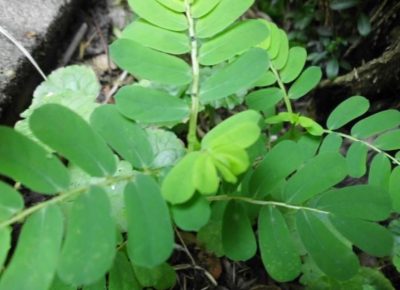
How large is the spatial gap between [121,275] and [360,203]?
67cm

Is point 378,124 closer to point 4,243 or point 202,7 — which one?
point 202,7

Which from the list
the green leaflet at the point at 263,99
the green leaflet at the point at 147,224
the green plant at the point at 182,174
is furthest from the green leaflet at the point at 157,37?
the green leaflet at the point at 147,224

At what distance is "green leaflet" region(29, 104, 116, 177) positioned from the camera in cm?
85

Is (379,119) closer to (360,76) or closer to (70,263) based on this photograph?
(360,76)

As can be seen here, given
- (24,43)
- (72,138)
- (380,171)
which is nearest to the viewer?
(72,138)

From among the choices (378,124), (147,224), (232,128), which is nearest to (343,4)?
(378,124)

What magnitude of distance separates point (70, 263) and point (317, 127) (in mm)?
848

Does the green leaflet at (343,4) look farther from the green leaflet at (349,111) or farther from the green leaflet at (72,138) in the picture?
the green leaflet at (72,138)

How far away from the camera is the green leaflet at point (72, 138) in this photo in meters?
0.85

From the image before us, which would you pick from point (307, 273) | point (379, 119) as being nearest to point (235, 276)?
point (307, 273)

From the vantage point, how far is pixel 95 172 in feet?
3.01

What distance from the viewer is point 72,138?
88 centimetres

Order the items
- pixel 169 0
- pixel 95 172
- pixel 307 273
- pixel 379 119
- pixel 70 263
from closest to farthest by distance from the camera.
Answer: pixel 70 263 → pixel 95 172 → pixel 169 0 → pixel 379 119 → pixel 307 273

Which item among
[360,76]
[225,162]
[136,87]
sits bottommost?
[360,76]
